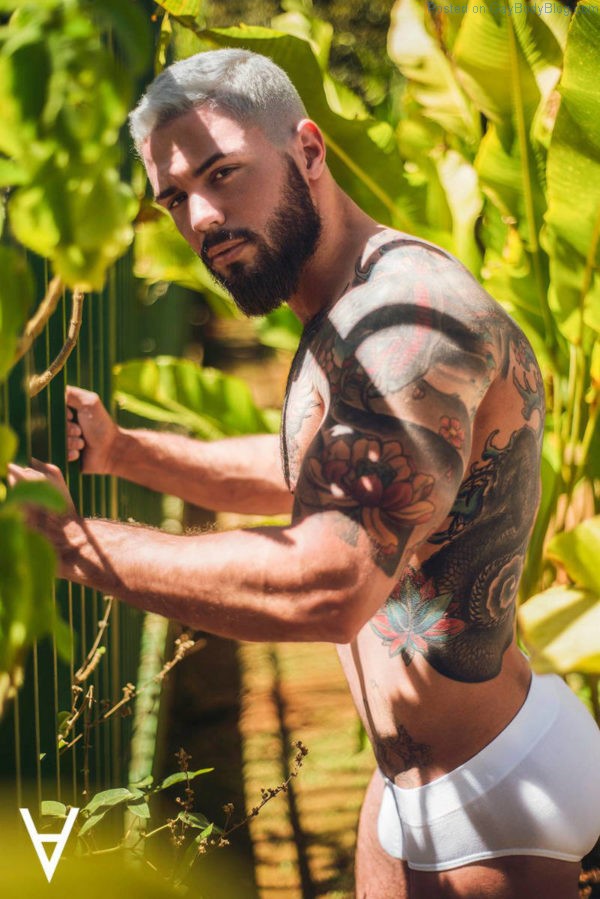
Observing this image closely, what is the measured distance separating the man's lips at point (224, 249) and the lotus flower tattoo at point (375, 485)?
0.47m

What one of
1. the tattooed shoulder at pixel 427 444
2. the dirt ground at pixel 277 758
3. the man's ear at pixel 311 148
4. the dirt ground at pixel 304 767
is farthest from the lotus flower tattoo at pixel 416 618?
the dirt ground at pixel 304 767

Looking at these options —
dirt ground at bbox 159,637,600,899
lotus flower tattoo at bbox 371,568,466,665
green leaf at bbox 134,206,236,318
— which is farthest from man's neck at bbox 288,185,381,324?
dirt ground at bbox 159,637,600,899

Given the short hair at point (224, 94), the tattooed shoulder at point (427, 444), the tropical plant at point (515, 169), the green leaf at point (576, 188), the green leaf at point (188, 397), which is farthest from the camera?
the green leaf at point (188, 397)

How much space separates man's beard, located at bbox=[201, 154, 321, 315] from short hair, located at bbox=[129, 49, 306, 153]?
85 millimetres

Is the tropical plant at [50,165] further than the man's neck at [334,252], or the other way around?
the man's neck at [334,252]

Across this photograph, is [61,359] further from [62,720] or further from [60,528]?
[62,720]

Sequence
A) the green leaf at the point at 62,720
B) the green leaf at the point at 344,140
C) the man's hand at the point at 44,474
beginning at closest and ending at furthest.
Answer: the man's hand at the point at 44,474 → the green leaf at the point at 62,720 → the green leaf at the point at 344,140

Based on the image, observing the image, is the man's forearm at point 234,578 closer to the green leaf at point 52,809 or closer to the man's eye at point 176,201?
the green leaf at point 52,809

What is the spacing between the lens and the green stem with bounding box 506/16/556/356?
2.97 meters

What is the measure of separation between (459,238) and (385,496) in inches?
80.9

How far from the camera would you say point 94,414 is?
2289mm

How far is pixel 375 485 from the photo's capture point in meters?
1.49

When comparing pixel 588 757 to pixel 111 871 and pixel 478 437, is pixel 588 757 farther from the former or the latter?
pixel 111 871

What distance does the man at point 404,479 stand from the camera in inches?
59.2
